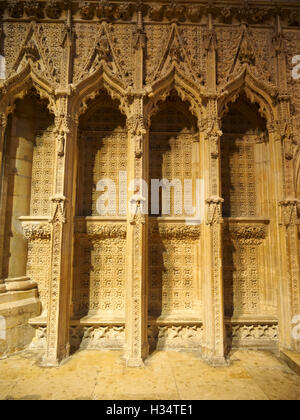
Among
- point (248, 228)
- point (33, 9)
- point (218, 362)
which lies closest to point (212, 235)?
point (248, 228)

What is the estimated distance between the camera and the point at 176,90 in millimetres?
6230

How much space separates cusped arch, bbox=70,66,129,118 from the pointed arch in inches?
88.3

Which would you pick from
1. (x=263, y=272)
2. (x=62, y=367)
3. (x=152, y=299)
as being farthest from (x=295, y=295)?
(x=62, y=367)

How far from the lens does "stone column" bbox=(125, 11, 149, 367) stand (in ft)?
17.7

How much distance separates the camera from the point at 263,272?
6.41m

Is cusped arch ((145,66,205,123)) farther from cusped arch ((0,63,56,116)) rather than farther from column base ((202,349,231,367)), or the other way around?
column base ((202,349,231,367))

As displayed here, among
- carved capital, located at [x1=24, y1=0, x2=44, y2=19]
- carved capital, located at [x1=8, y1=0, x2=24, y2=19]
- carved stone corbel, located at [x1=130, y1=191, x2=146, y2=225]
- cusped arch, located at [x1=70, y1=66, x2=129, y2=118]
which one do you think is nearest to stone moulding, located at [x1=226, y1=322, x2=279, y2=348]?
carved stone corbel, located at [x1=130, y1=191, x2=146, y2=225]

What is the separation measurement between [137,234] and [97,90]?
3437 millimetres

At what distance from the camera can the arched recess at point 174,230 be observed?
19.6 ft

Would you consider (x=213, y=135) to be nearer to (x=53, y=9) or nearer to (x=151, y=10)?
(x=151, y=10)

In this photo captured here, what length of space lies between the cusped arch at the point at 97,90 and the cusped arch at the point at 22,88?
0.52 m

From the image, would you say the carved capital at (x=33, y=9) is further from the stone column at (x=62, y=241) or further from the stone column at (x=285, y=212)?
the stone column at (x=285, y=212)
